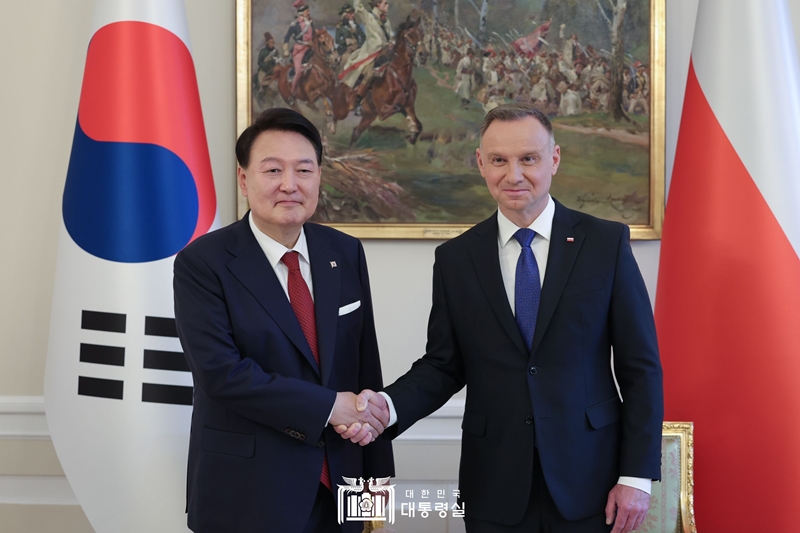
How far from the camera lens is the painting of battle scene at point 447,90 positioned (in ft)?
11.0

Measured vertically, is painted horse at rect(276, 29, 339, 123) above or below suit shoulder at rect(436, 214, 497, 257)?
above

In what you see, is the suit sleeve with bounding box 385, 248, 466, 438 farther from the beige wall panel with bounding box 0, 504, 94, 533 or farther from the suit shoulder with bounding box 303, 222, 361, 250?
the beige wall panel with bounding box 0, 504, 94, 533

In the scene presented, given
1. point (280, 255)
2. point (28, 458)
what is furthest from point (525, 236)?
point (28, 458)

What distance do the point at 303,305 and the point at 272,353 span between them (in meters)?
0.15

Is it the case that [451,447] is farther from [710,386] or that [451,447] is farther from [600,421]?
[600,421]

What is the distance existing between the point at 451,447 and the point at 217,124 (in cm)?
195

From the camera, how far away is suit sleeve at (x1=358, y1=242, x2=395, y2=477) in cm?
201

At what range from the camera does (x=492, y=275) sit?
193 cm

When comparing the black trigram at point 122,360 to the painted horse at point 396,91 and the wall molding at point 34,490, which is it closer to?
the wall molding at point 34,490

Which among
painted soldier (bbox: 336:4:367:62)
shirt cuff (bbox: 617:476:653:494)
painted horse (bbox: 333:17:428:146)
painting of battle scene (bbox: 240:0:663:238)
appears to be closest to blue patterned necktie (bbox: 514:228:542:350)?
shirt cuff (bbox: 617:476:653:494)

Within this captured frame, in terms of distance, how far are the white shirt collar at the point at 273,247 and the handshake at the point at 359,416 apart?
15.4 inches

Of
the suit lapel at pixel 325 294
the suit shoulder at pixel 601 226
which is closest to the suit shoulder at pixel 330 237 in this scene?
the suit lapel at pixel 325 294

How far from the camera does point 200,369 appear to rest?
5.82 feet

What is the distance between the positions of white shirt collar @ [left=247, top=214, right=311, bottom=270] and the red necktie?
0.07ft
